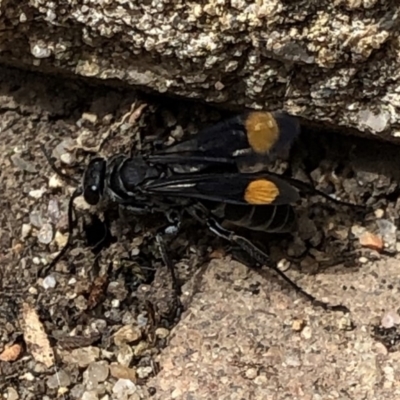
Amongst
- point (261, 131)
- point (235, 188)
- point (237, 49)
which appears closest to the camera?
point (237, 49)

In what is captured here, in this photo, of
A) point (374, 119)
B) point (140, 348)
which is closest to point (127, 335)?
point (140, 348)

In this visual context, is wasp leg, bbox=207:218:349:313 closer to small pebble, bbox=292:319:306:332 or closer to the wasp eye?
small pebble, bbox=292:319:306:332

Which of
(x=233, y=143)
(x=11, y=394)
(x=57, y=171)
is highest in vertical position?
(x=233, y=143)

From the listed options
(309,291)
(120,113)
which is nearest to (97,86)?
(120,113)

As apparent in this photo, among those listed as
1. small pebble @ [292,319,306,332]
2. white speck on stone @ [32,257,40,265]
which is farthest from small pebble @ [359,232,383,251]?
white speck on stone @ [32,257,40,265]

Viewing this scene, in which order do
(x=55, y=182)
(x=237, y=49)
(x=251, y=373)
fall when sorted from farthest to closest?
(x=55, y=182)
(x=251, y=373)
(x=237, y=49)

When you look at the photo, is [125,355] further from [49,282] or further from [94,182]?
[94,182]
